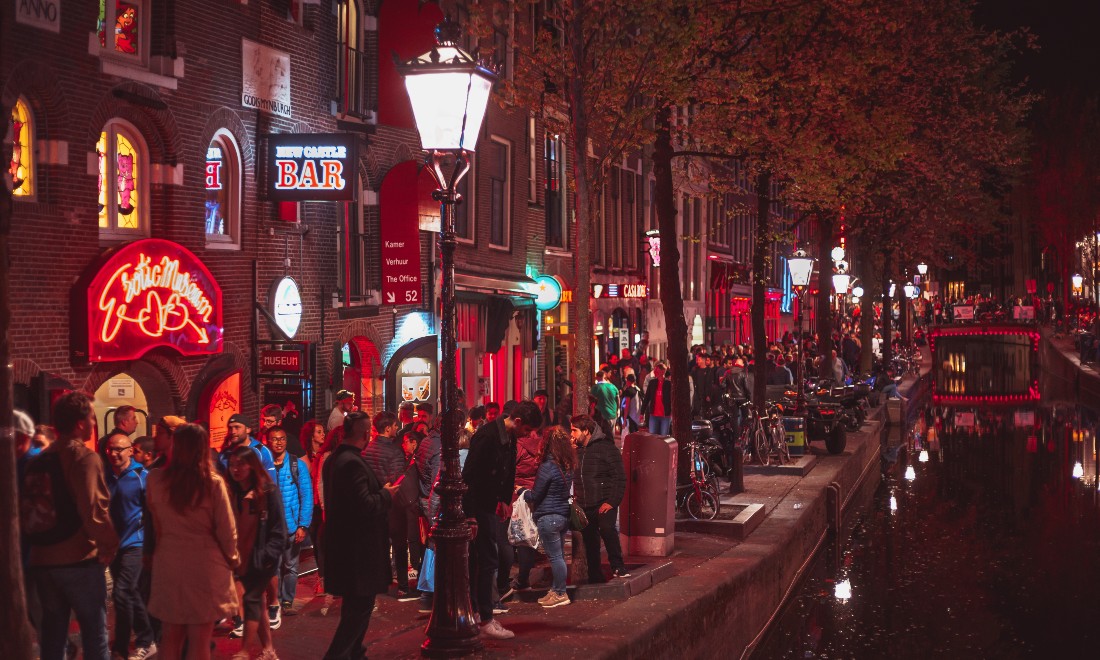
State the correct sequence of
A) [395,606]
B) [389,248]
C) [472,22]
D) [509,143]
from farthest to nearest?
[509,143] → [389,248] → [472,22] → [395,606]

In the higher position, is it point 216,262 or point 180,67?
point 180,67

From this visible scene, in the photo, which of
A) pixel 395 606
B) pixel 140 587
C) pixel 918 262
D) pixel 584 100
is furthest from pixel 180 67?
pixel 918 262

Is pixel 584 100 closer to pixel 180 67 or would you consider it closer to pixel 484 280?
pixel 180 67

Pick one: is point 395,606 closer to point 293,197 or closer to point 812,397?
point 293,197

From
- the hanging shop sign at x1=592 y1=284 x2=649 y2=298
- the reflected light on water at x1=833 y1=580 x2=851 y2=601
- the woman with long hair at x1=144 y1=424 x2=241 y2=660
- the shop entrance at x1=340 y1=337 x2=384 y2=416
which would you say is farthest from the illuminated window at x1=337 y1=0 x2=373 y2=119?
the woman with long hair at x1=144 y1=424 x2=241 y2=660

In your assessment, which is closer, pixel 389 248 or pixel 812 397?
pixel 389 248

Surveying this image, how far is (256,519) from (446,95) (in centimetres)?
323

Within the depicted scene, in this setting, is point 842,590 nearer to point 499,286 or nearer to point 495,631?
point 495,631

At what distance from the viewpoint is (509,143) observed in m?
29.6

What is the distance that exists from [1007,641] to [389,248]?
11.1 m

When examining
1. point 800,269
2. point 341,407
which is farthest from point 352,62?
point 800,269

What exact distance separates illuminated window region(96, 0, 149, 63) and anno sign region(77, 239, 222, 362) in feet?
7.24

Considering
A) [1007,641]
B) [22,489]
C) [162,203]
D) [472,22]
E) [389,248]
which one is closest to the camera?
[22,489]

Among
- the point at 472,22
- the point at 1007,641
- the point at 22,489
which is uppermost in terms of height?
the point at 472,22
